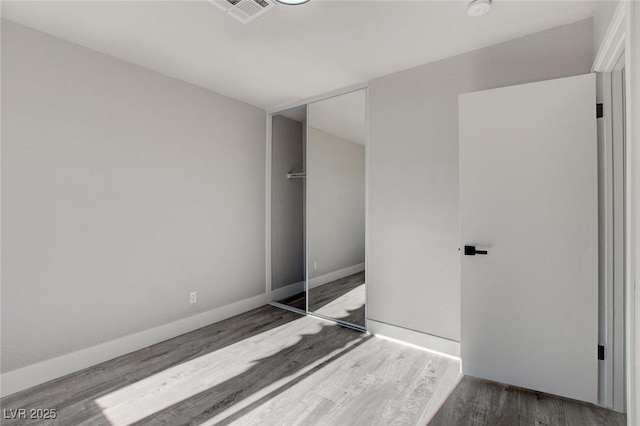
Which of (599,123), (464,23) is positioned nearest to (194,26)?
(464,23)

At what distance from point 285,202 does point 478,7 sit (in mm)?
2910

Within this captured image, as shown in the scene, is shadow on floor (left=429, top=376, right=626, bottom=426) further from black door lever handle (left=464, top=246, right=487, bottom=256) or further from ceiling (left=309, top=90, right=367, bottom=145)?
ceiling (left=309, top=90, right=367, bottom=145)

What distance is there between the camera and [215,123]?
133 inches

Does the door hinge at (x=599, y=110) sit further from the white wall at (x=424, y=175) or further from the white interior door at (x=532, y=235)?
the white wall at (x=424, y=175)

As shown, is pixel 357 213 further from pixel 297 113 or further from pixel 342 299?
pixel 297 113

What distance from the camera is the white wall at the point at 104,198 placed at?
2.12m

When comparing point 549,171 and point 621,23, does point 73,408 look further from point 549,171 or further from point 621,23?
point 621,23

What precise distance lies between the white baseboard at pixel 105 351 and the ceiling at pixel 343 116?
227 centimetres

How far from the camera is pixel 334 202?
11.2 ft

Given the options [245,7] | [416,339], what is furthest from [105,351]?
[245,7]

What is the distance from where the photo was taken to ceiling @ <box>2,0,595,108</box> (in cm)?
195

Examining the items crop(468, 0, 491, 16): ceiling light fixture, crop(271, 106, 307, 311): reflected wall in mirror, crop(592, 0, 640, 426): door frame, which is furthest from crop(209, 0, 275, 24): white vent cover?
crop(271, 106, 307, 311): reflected wall in mirror
